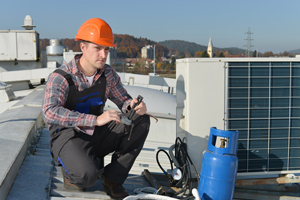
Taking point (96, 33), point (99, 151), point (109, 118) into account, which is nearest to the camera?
point (109, 118)

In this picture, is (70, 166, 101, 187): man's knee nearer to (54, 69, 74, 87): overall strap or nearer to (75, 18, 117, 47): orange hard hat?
(54, 69, 74, 87): overall strap

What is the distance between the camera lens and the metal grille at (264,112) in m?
3.19

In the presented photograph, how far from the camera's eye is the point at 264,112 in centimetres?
322

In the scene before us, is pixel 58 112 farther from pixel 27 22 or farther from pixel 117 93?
pixel 27 22

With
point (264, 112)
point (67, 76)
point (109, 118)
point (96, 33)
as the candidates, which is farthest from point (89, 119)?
point (264, 112)

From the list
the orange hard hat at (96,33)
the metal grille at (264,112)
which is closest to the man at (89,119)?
the orange hard hat at (96,33)

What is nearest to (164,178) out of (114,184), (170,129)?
(114,184)

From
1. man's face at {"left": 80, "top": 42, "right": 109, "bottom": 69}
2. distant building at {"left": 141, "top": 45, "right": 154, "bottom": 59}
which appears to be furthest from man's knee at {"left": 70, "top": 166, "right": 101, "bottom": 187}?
distant building at {"left": 141, "top": 45, "right": 154, "bottom": 59}

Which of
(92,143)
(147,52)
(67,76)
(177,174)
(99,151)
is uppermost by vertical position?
(147,52)

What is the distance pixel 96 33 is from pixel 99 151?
1.07m

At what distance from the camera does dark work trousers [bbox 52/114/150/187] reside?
257 cm

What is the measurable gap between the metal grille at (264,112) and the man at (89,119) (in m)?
0.96

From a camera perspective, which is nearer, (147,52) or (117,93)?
(117,93)

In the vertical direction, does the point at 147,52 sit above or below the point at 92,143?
above
